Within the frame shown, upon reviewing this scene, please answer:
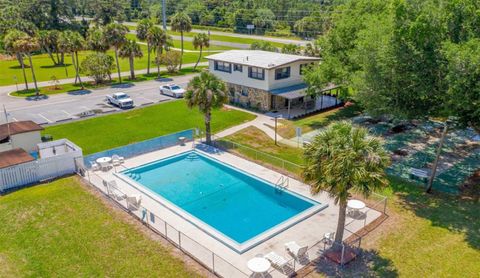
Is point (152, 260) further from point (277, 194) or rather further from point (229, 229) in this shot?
point (277, 194)

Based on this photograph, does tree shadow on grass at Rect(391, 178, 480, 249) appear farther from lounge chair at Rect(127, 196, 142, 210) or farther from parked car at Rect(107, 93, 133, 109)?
parked car at Rect(107, 93, 133, 109)

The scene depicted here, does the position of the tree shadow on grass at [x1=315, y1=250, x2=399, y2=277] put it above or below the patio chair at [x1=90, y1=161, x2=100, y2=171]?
below

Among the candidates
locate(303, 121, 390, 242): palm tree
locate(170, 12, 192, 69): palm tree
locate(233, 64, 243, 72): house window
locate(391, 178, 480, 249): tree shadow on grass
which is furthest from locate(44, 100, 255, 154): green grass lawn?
locate(170, 12, 192, 69): palm tree

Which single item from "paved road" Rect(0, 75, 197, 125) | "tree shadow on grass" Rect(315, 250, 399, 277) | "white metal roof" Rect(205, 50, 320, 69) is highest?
"white metal roof" Rect(205, 50, 320, 69)

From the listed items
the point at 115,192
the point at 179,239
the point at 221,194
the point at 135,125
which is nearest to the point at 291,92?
the point at 135,125

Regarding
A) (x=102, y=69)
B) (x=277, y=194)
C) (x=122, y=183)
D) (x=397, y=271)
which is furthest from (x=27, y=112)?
(x=397, y=271)
